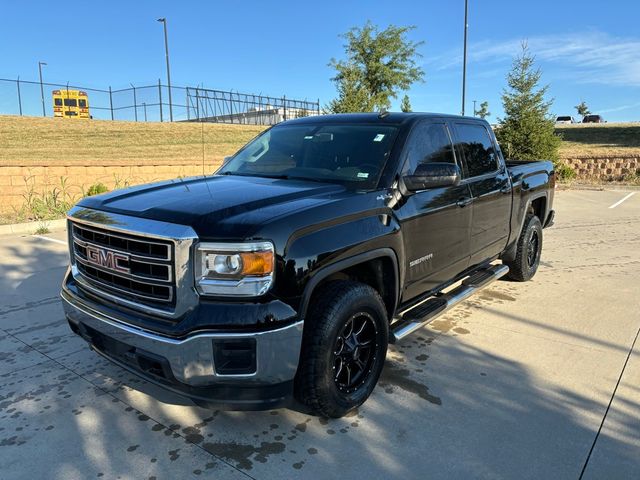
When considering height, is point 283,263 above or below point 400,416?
above

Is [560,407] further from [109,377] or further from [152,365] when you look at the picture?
[109,377]

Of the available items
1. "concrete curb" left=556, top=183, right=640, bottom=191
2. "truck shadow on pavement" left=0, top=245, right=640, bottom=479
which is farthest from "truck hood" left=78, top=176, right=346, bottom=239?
"concrete curb" left=556, top=183, right=640, bottom=191

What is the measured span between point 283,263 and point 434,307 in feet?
5.77

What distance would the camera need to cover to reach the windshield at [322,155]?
11.9ft

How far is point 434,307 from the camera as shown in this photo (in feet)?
12.8

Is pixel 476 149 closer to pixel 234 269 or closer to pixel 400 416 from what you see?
pixel 400 416

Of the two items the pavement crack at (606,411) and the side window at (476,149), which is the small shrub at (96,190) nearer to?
the side window at (476,149)

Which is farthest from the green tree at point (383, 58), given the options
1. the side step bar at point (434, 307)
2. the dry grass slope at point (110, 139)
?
the side step bar at point (434, 307)

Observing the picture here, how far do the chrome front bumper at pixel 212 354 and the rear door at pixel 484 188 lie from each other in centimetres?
248

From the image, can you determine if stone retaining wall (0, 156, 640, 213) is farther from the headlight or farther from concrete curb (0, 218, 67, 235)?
the headlight

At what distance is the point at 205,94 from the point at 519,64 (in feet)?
83.0

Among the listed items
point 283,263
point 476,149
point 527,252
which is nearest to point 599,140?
point 527,252

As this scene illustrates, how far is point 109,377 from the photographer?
3654 millimetres

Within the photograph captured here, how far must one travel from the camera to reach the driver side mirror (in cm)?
345
